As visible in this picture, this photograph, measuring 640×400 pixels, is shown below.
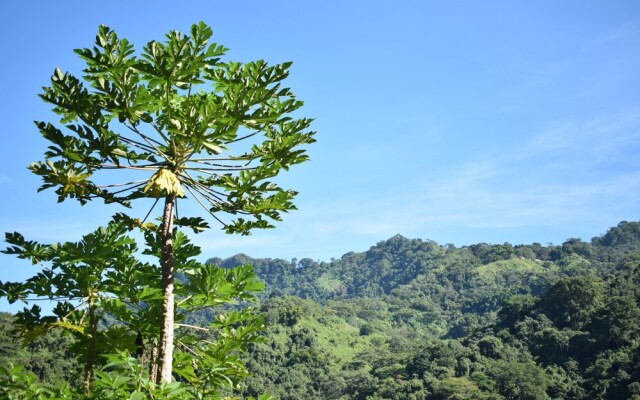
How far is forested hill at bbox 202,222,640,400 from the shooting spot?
46812 millimetres

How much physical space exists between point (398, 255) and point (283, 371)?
4498 inches

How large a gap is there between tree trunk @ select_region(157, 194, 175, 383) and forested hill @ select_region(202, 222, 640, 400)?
1662 inches

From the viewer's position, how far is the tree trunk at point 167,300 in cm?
367

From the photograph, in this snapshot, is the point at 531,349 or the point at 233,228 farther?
the point at 531,349

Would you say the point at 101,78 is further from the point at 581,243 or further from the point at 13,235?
the point at 581,243

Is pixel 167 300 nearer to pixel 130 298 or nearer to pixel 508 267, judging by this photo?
pixel 130 298

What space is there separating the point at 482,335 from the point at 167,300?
62.8m

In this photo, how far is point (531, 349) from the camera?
55031 mm

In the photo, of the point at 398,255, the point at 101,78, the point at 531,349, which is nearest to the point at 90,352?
the point at 101,78

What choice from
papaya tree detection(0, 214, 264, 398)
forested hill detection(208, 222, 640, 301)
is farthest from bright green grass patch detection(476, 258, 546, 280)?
papaya tree detection(0, 214, 264, 398)

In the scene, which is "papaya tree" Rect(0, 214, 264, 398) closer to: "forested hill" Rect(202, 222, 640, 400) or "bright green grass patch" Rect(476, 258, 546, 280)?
"forested hill" Rect(202, 222, 640, 400)

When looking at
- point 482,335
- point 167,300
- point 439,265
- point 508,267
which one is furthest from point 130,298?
point 439,265


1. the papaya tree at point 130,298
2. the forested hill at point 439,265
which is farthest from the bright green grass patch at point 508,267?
the papaya tree at point 130,298

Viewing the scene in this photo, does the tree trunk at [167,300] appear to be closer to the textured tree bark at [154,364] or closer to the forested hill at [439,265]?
the textured tree bark at [154,364]
